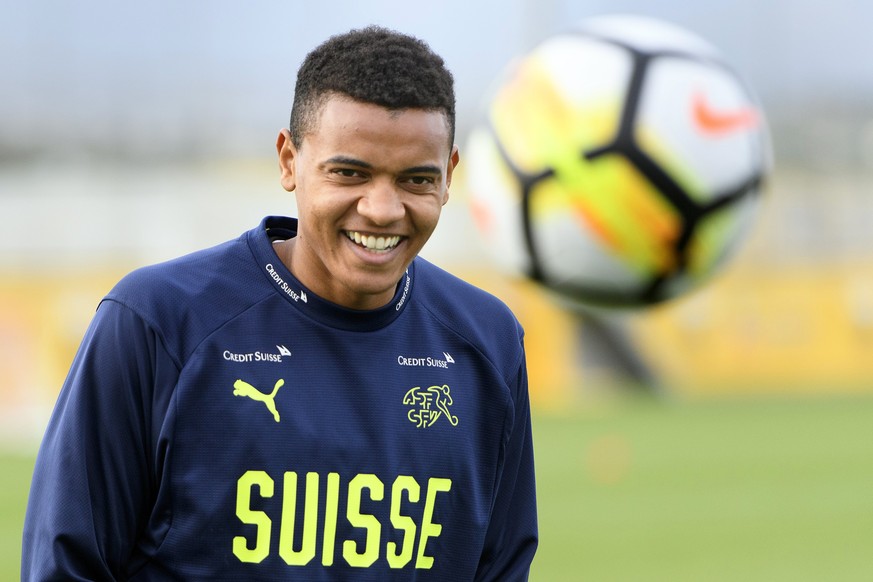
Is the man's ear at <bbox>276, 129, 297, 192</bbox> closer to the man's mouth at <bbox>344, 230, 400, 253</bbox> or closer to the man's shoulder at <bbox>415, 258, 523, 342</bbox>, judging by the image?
the man's mouth at <bbox>344, 230, 400, 253</bbox>

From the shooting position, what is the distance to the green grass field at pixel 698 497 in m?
7.86

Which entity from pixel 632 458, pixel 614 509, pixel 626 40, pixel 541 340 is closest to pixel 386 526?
pixel 626 40

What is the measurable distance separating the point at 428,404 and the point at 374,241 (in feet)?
1.20

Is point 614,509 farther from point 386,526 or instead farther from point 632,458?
point 386,526

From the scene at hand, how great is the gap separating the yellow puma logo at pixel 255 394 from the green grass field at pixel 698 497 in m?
5.10

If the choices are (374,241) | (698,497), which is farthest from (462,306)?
(698,497)

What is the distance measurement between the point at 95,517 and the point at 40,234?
18.5m

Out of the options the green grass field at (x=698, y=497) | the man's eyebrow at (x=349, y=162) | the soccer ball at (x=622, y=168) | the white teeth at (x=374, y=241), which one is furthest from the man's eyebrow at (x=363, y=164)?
the green grass field at (x=698, y=497)

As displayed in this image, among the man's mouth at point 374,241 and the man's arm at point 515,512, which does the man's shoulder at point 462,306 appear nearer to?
the man's arm at point 515,512

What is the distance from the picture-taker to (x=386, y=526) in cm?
253

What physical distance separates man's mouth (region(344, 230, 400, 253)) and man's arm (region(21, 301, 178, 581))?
403mm

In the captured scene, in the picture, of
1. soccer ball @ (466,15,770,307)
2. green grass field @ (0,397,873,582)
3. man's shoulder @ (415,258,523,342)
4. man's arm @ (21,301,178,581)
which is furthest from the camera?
green grass field @ (0,397,873,582)

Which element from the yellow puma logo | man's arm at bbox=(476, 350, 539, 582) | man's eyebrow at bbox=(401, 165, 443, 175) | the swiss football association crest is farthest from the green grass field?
man's eyebrow at bbox=(401, 165, 443, 175)

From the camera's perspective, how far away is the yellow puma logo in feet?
8.21
